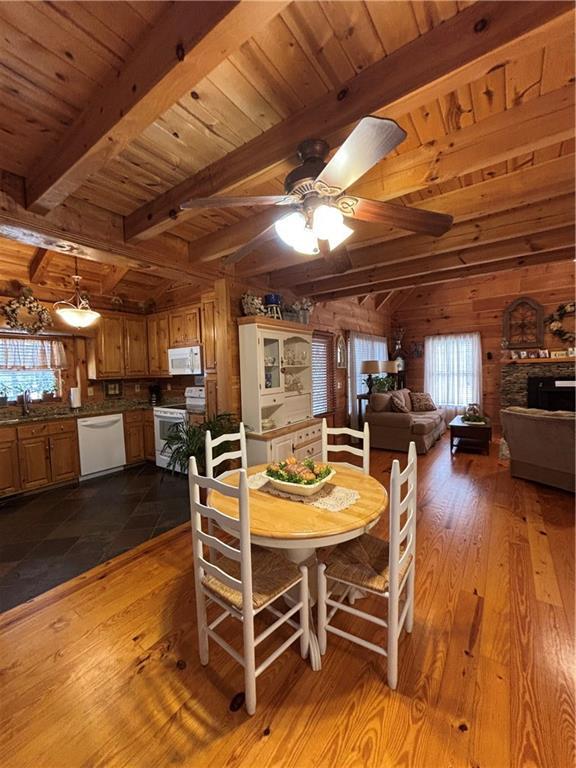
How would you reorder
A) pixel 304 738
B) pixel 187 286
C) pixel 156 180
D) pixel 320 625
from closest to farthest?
pixel 304 738 < pixel 320 625 < pixel 156 180 < pixel 187 286

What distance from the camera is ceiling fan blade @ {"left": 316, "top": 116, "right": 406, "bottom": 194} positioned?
1029mm

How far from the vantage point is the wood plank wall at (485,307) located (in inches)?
236

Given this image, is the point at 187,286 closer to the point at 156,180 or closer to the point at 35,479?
the point at 156,180

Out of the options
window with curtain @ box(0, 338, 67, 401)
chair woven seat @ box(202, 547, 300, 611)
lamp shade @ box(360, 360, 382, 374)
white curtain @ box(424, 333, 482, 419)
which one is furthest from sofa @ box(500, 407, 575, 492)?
window with curtain @ box(0, 338, 67, 401)

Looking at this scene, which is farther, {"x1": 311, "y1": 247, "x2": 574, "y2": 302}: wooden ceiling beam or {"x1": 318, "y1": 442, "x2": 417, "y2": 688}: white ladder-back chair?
{"x1": 311, "y1": 247, "x2": 574, "y2": 302}: wooden ceiling beam

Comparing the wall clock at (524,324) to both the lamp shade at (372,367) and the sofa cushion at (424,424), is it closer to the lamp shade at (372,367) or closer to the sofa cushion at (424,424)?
the sofa cushion at (424,424)

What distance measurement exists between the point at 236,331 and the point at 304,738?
10.2ft

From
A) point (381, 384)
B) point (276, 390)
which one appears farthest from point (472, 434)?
point (276, 390)

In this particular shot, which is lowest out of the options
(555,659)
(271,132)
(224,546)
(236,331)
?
(555,659)

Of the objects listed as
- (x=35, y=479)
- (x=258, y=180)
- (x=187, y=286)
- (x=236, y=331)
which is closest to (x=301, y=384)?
(x=236, y=331)

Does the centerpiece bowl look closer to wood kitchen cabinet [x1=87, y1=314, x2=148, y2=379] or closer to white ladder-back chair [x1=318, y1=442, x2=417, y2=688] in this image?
white ladder-back chair [x1=318, y1=442, x2=417, y2=688]

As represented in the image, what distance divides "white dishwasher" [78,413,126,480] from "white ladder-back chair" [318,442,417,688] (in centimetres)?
381

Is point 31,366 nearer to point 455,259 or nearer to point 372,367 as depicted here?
point 372,367

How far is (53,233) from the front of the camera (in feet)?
6.98
